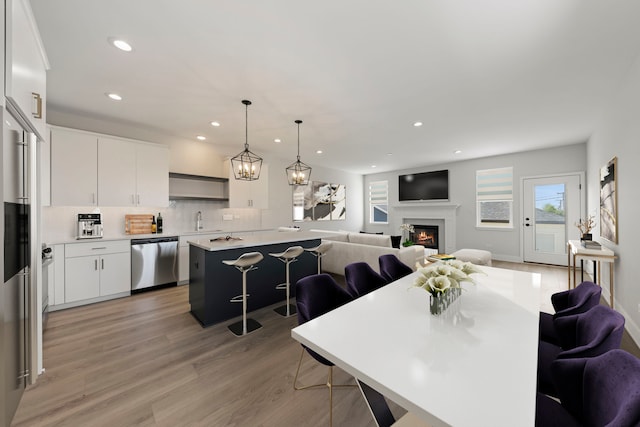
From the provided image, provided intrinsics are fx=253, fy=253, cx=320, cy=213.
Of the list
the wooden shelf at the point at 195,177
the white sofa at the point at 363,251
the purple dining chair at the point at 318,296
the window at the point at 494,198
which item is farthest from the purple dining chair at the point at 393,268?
the window at the point at 494,198

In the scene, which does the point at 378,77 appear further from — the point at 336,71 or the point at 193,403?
the point at 193,403

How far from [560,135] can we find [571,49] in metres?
3.33

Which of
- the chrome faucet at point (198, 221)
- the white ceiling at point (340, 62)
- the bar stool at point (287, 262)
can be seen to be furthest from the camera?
the chrome faucet at point (198, 221)

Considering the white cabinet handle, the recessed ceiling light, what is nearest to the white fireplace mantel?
the recessed ceiling light

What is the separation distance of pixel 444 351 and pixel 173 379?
205 cm

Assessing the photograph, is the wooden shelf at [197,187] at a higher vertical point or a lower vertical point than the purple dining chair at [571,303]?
higher

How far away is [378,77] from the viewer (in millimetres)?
2723

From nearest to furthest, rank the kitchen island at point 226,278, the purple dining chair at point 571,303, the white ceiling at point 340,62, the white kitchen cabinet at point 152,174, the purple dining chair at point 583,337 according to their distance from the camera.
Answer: the purple dining chair at point 583,337 → the purple dining chair at point 571,303 → the white ceiling at point 340,62 → the kitchen island at point 226,278 → the white kitchen cabinet at point 152,174

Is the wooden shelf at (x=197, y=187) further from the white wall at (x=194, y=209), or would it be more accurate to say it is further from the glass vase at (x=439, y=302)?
the glass vase at (x=439, y=302)

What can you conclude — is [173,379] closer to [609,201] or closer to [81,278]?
[81,278]

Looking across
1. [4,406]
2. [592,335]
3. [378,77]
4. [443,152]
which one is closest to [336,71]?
[378,77]

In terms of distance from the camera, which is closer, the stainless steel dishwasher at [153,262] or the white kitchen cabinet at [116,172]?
the white kitchen cabinet at [116,172]

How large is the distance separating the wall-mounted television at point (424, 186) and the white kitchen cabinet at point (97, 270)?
7.17 meters

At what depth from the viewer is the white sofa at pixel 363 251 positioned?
4.23 meters
